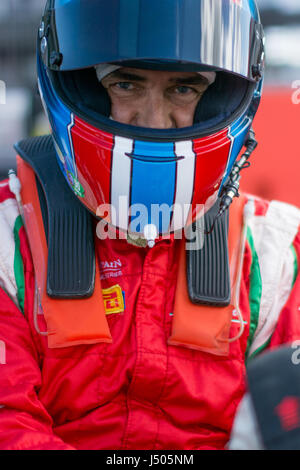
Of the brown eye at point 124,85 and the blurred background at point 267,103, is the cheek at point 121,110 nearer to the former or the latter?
the brown eye at point 124,85

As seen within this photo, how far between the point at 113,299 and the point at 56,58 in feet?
1.73

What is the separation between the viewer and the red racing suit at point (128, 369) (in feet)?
4.26

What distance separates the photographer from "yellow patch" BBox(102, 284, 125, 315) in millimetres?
1367

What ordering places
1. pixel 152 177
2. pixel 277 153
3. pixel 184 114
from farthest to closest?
1. pixel 277 153
2. pixel 184 114
3. pixel 152 177

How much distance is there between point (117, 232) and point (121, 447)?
0.45m

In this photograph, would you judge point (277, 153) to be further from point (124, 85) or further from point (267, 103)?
point (124, 85)

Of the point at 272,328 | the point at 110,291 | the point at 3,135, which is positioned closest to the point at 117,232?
the point at 110,291

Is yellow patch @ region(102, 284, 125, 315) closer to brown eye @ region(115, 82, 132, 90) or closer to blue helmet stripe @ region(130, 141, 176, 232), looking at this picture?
blue helmet stripe @ region(130, 141, 176, 232)

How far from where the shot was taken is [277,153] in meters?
3.90

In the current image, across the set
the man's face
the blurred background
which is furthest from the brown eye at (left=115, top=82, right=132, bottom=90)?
the blurred background

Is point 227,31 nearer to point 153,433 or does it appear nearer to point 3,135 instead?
point 153,433

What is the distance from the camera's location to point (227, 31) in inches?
50.9

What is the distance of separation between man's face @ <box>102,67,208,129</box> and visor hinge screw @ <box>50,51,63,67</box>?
0.11 m

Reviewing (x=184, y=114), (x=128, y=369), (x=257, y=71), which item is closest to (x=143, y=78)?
(x=184, y=114)
